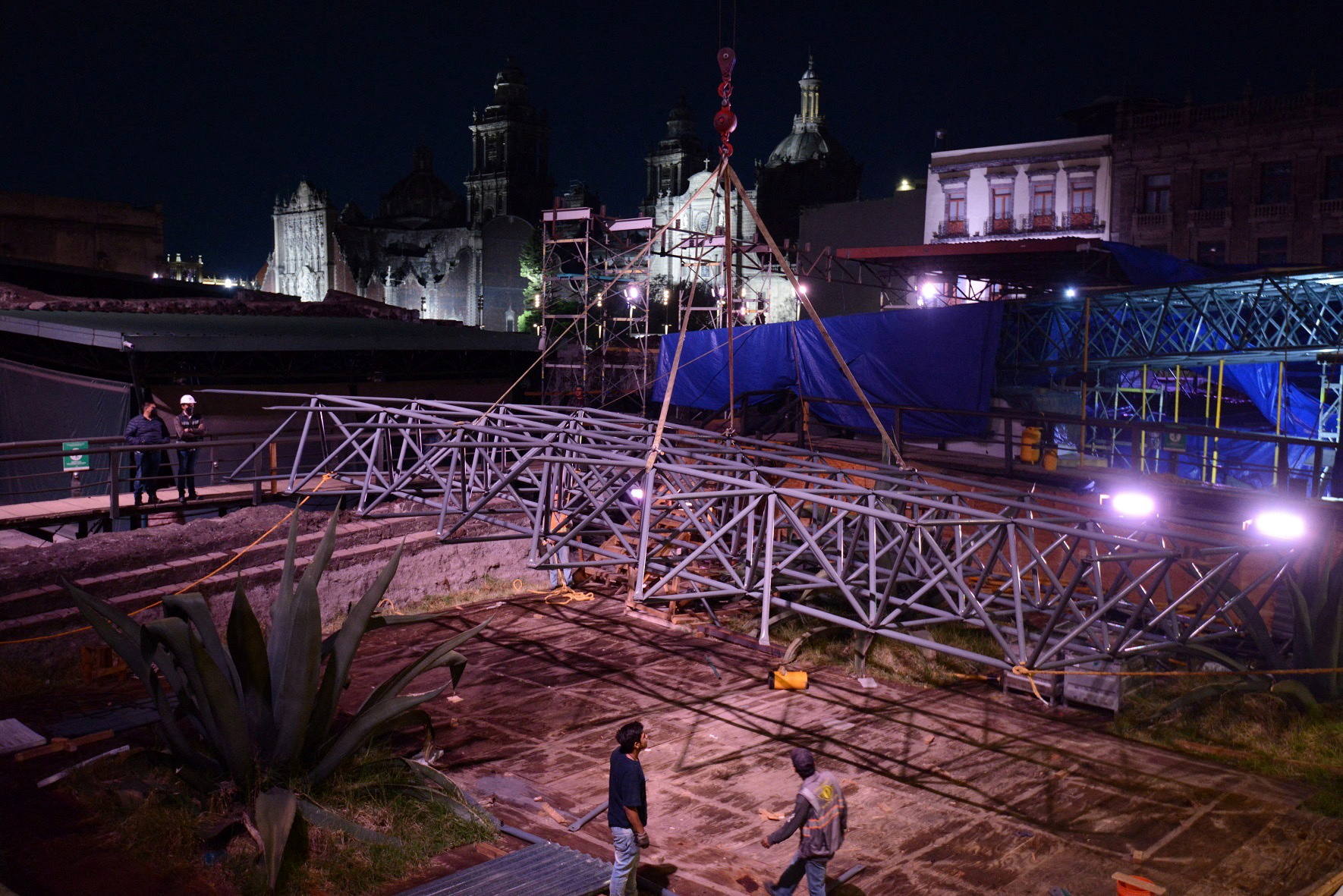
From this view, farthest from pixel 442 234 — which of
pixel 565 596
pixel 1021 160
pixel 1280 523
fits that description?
pixel 1280 523

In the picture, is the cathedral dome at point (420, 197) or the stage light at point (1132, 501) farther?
the cathedral dome at point (420, 197)

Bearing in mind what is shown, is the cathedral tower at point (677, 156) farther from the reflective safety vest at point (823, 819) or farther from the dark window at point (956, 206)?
the reflective safety vest at point (823, 819)

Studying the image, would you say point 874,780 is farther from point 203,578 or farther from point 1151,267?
point 1151,267

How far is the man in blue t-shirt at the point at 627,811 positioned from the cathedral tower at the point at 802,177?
199 feet

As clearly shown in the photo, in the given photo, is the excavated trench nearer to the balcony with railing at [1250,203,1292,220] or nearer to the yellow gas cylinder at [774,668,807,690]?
the yellow gas cylinder at [774,668,807,690]

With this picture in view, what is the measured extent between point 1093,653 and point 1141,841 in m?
1.80

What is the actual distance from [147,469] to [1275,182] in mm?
34946

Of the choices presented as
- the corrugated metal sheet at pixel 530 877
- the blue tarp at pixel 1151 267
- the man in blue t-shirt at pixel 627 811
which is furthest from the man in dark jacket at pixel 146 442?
the blue tarp at pixel 1151 267

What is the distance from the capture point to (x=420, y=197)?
8775cm

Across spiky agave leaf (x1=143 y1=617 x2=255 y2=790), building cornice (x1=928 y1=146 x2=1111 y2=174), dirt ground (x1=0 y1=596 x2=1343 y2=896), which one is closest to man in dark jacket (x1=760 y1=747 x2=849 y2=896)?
dirt ground (x1=0 y1=596 x2=1343 y2=896)

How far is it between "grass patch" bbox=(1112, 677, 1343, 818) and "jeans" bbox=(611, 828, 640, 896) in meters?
6.07

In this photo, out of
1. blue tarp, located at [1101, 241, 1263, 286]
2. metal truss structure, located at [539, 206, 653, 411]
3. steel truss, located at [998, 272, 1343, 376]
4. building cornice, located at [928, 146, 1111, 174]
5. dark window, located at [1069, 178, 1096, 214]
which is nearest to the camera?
steel truss, located at [998, 272, 1343, 376]

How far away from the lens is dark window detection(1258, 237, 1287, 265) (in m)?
32.7

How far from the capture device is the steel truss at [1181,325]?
18297 millimetres
